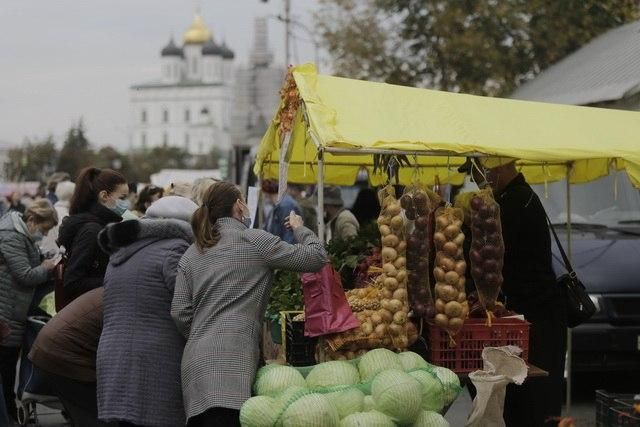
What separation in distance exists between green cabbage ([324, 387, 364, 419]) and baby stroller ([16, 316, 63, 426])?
3.01 meters

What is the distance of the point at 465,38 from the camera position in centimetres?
2408

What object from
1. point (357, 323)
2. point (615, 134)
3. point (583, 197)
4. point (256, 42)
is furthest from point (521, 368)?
point (256, 42)

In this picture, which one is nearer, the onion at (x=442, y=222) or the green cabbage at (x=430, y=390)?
the green cabbage at (x=430, y=390)

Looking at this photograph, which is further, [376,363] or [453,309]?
[453,309]

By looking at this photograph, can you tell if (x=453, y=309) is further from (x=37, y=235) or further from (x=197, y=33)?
(x=197, y=33)

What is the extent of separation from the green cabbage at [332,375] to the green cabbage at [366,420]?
1.33 feet

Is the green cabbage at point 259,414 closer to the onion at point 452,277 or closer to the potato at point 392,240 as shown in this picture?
the potato at point 392,240

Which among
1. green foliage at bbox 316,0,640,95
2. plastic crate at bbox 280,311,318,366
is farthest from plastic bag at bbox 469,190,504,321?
green foliage at bbox 316,0,640,95

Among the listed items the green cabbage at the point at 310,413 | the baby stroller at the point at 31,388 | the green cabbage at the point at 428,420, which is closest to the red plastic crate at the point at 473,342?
the green cabbage at the point at 428,420

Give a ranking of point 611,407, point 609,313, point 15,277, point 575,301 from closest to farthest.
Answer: point 611,407, point 575,301, point 15,277, point 609,313

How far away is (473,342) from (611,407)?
5.86ft

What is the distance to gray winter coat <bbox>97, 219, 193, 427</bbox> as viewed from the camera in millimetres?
5867

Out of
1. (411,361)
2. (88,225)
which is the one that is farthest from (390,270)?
A: (88,225)

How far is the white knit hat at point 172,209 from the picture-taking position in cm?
653
